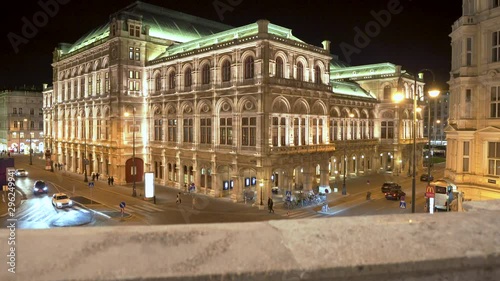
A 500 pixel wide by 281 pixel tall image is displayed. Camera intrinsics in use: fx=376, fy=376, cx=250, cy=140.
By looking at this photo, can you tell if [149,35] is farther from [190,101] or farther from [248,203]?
[248,203]

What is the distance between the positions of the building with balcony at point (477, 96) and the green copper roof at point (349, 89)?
3358 centimetres

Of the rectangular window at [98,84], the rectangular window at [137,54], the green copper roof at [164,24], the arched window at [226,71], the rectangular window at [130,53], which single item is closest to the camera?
the arched window at [226,71]

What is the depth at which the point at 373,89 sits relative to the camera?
67000mm

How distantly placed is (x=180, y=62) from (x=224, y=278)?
47400 mm

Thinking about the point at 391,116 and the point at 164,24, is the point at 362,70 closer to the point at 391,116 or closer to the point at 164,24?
the point at 391,116

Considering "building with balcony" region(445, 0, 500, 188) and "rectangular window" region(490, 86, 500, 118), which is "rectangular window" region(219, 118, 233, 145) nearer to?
"building with balcony" region(445, 0, 500, 188)

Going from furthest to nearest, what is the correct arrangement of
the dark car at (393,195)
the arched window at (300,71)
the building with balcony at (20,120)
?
the building with balcony at (20,120) < the arched window at (300,71) < the dark car at (393,195)

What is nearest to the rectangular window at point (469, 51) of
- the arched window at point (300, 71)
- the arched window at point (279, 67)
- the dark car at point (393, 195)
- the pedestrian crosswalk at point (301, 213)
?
the pedestrian crosswalk at point (301, 213)

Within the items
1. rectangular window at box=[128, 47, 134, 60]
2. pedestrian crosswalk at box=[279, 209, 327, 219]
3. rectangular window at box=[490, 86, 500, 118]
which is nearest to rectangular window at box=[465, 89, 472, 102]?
rectangular window at box=[490, 86, 500, 118]

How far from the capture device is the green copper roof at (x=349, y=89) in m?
59.5

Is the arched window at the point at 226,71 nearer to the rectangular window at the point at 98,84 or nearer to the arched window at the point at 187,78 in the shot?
the arched window at the point at 187,78

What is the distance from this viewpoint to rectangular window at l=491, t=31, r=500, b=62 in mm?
22520

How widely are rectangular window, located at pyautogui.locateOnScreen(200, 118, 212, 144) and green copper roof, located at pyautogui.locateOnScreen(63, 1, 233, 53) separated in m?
18.5

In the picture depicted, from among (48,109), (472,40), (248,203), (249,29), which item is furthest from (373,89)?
(48,109)
